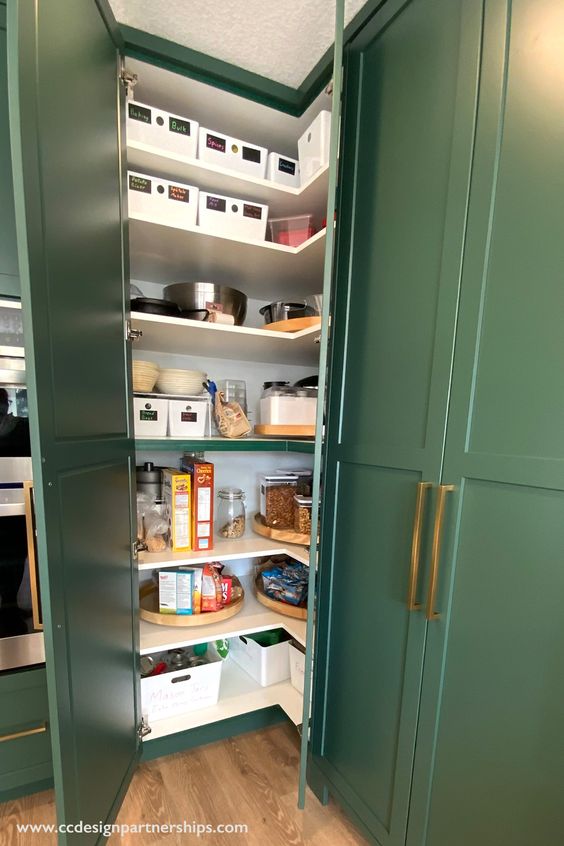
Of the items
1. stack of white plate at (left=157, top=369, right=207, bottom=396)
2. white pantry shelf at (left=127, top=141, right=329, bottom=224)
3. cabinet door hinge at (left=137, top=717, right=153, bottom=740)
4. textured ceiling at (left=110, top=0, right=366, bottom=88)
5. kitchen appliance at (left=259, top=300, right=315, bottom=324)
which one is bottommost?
cabinet door hinge at (left=137, top=717, right=153, bottom=740)

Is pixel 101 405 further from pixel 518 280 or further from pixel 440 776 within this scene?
pixel 440 776

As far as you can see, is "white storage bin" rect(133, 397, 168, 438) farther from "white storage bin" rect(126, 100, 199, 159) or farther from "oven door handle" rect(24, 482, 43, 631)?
"white storage bin" rect(126, 100, 199, 159)

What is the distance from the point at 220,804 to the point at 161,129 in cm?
223

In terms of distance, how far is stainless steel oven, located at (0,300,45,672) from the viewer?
0.99 m

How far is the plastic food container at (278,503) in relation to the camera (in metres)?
1.54

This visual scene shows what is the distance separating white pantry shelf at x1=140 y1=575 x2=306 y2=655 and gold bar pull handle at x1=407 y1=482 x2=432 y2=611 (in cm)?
62

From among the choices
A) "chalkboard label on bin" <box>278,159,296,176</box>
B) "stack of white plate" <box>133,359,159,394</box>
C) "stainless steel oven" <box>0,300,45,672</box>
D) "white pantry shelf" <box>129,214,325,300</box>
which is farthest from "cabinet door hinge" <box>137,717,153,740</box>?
"chalkboard label on bin" <box>278,159,296,176</box>

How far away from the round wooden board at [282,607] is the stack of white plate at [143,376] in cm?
98

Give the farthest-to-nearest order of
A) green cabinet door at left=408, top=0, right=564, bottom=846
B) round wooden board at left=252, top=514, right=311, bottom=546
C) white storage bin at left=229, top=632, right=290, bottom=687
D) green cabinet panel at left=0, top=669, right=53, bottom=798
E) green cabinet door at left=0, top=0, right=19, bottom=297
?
1. white storage bin at left=229, top=632, right=290, bottom=687
2. round wooden board at left=252, top=514, right=311, bottom=546
3. green cabinet panel at left=0, top=669, right=53, bottom=798
4. green cabinet door at left=0, top=0, right=19, bottom=297
5. green cabinet door at left=408, top=0, right=564, bottom=846

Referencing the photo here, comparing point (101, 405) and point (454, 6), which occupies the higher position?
point (454, 6)

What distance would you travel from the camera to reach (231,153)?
1237 millimetres

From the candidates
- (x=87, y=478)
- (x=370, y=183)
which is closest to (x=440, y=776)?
(x=87, y=478)

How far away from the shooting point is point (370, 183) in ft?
3.35

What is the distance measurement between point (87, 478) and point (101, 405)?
0.64ft
